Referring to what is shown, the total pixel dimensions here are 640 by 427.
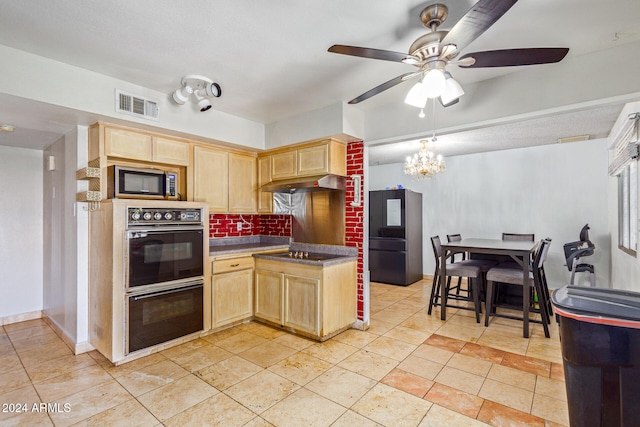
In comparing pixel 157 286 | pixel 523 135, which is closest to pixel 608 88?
pixel 523 135

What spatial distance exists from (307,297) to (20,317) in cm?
365

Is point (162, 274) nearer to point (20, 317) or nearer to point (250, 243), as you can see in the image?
point (250, 243)

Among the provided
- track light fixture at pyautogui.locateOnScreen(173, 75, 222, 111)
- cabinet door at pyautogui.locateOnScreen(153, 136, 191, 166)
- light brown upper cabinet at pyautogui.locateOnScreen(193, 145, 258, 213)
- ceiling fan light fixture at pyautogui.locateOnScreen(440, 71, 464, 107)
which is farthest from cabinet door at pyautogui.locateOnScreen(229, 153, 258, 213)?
ceiling fan light fixture at pyautogui.locateOnScreen(440, 71, 464, 107)

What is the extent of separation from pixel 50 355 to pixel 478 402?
372cm

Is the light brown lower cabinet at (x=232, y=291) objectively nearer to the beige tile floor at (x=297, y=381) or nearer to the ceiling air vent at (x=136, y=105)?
the beige tile floor at (x=297, y=381)

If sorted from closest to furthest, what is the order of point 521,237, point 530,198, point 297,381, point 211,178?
point 297,381 → point 211,178 → point 521,237 → point 530,198

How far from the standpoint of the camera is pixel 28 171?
397 cm

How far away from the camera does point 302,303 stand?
3.32 m

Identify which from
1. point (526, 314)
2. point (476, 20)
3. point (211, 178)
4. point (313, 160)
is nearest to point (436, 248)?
point (526, 314)

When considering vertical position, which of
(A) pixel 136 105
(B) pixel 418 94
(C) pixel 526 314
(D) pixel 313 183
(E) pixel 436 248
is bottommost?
(C) pixel 526 314

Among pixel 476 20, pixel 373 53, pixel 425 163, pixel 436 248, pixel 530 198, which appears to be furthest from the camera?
pixel 530 198

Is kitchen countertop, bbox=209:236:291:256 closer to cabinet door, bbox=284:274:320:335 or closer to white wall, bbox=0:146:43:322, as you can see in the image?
cabinet door, bbox=284:274:320:335

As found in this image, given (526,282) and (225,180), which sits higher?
(225,180)

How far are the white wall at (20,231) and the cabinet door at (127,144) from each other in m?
2.01
